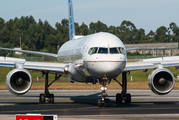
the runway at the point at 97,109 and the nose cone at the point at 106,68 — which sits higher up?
the nose cone at the point at 106,68

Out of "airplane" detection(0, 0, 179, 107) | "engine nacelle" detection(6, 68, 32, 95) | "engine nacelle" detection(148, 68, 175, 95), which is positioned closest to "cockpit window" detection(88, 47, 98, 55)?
"airplane" detection(0, 0, 179, 107)

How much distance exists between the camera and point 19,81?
2091cm

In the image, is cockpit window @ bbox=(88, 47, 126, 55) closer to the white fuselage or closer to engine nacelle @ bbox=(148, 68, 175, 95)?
the white fuselage

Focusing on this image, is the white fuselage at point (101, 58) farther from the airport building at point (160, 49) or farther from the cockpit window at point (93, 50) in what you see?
the airport building at point (160, 49)

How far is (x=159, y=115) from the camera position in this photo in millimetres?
15789

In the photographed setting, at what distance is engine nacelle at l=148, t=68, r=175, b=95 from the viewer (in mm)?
20594

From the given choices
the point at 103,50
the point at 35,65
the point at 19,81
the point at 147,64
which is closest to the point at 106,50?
the point at 103,50

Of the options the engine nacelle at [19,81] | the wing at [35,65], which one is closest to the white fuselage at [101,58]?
the wing at [35,65]

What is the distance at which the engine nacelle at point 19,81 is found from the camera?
20.7 m

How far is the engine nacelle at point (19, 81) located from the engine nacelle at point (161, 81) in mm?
7313

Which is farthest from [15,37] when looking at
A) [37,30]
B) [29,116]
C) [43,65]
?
[29,116]

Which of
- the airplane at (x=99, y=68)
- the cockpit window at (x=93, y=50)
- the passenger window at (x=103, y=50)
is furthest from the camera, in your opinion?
the cockpit window at (x=93, y=50)

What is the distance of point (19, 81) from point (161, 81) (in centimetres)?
854

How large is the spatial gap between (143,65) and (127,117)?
797 centimetres
